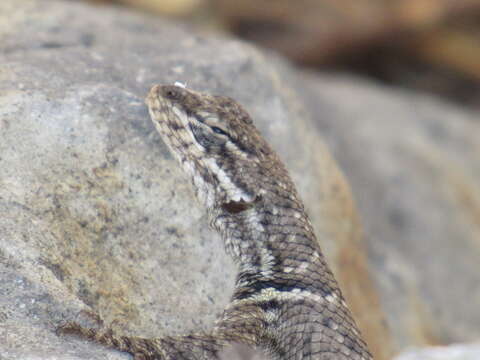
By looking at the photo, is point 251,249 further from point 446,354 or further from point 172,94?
point 446,354

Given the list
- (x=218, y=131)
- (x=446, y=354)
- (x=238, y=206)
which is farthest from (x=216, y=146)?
(x=446, y=354)

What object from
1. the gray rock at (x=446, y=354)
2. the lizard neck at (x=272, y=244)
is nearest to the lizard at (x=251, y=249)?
the lizard neck at (x=272, y=244)

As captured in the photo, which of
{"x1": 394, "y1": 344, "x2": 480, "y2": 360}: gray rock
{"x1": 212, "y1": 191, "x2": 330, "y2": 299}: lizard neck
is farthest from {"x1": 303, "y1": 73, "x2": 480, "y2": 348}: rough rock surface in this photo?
{"x1": 212, "y1": 191, "x2": 330, "y2": 299}: lizard neck

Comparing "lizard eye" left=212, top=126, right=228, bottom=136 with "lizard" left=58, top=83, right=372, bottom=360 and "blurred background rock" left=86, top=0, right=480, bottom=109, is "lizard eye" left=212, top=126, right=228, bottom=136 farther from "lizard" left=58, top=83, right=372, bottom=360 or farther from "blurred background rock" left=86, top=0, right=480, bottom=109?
"blurred background rock" left=86, top=0, right=480, bottom=109

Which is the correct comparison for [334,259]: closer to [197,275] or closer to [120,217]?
[197,275]

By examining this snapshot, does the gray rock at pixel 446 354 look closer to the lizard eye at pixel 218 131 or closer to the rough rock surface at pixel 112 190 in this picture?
the rough rock surface at pixel 112 190
